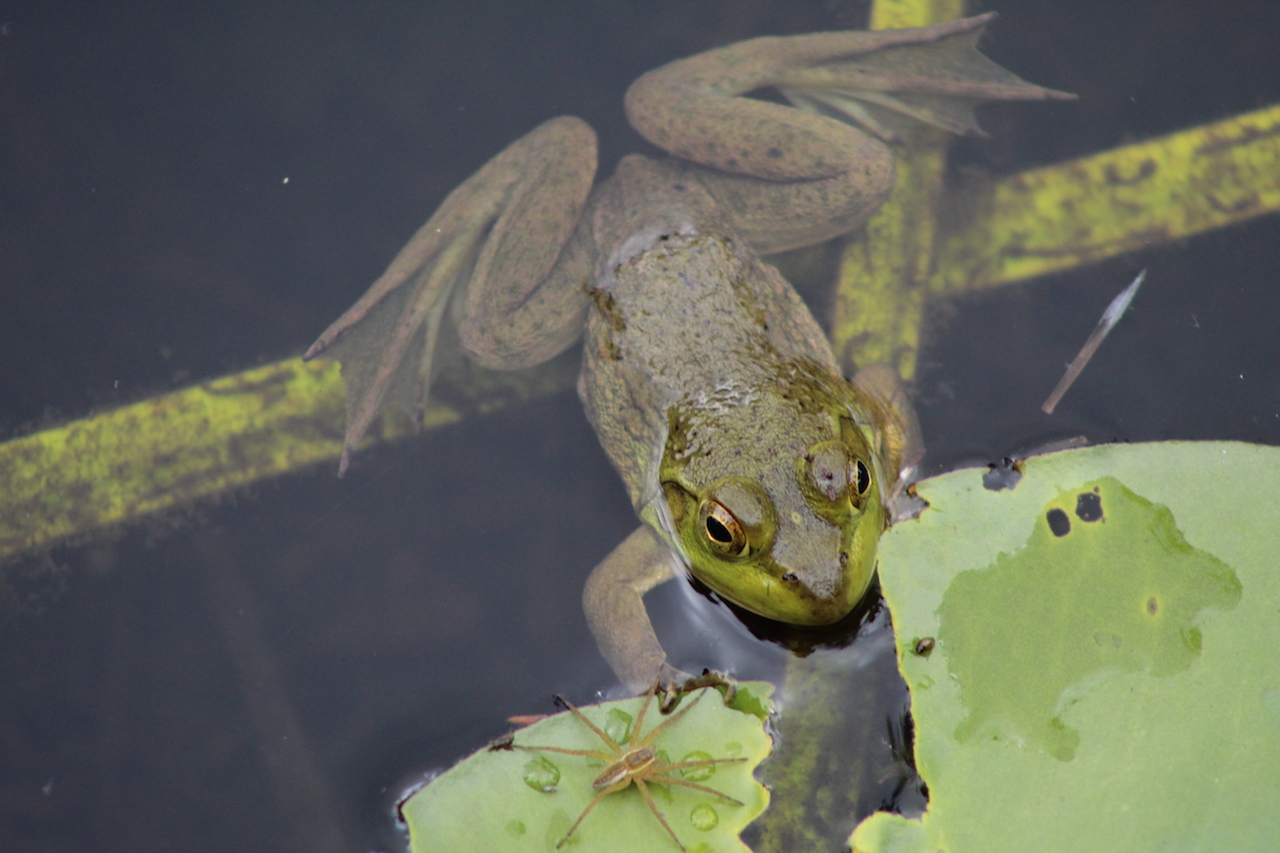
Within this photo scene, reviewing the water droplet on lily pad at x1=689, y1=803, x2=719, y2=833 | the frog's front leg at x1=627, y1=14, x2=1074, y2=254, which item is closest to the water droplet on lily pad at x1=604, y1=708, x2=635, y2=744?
the water droplet on lily pad at x1=689, y1=803, x2=719, y2=833

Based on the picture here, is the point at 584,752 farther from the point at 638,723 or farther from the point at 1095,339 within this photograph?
the point at 1095,339

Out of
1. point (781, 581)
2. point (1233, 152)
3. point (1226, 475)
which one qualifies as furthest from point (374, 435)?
point (1233, 152)

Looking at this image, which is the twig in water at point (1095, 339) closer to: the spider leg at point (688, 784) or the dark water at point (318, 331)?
the dark water at point (318, 331)

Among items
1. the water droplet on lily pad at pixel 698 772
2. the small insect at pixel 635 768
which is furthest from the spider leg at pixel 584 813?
the water droplet on lily pad at pixel 698 772

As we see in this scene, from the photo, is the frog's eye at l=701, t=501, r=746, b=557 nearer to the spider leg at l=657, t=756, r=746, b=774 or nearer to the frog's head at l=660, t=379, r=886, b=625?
the frog's head at l=660, t=379, r=886, b=625

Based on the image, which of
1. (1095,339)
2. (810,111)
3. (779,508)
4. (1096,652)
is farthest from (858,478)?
(810,111)

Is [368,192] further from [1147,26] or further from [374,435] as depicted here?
[1147,26]
